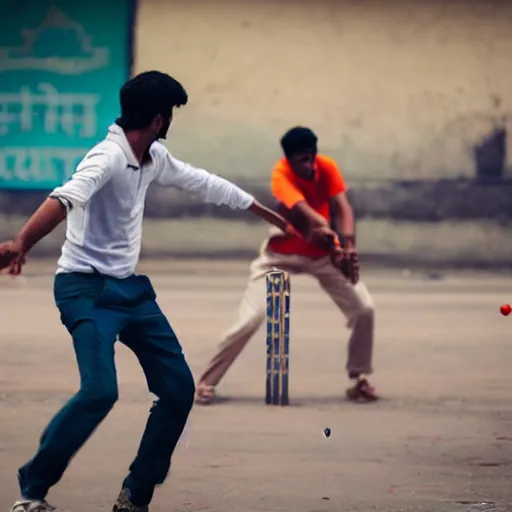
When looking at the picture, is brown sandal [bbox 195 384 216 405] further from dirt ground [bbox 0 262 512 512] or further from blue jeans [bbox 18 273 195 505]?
blue jeans [bbox 18 273 195 505]

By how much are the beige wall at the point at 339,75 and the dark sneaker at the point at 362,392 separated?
974 cm

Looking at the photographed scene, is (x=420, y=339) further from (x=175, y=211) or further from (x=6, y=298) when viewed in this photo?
(x=175, y=211)

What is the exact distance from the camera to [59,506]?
5953mm

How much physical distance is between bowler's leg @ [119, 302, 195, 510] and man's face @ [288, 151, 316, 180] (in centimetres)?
316

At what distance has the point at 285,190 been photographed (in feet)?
28.5

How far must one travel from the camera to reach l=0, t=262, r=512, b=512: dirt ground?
A: 6.26m

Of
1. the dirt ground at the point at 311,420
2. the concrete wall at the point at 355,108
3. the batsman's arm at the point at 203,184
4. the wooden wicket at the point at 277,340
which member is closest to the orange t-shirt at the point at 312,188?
the wooden wicket at the point at 277,340

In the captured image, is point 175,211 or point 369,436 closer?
point 369,436

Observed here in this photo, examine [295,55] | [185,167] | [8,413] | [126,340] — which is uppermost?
[295,55]

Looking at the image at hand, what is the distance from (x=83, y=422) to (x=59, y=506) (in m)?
0.74

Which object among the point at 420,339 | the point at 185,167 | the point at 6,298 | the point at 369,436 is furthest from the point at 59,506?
the point at 6,298

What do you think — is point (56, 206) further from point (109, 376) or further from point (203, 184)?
point (203, 184)

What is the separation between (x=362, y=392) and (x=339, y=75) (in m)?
9.97

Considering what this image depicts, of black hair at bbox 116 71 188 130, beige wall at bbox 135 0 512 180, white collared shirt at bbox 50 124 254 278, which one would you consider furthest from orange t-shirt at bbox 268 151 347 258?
beige wall at bbox 135 0 512 180
